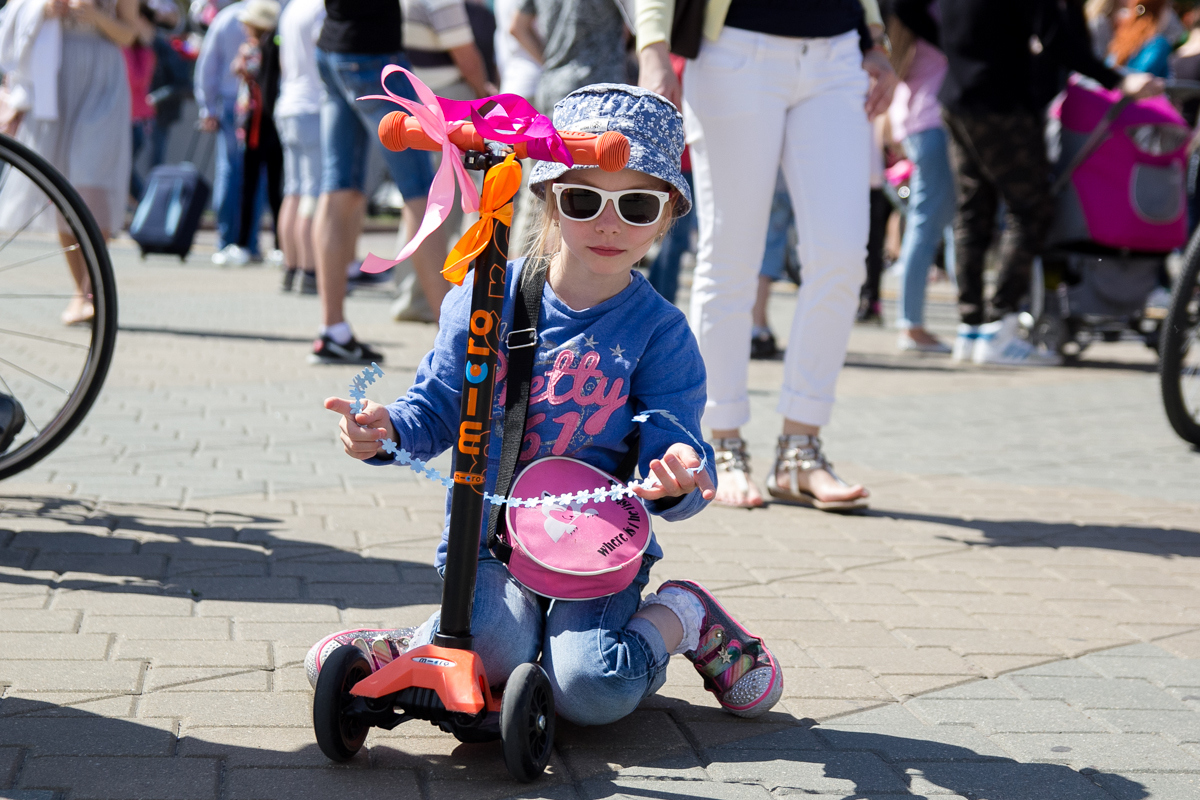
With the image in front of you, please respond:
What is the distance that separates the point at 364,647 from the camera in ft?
7.52

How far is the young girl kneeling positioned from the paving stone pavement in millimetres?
130

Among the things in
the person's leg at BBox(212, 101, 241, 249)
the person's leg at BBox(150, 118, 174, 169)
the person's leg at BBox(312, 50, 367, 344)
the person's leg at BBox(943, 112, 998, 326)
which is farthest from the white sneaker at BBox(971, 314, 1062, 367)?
the person's leg at BBox(150, 118, 174, 169)

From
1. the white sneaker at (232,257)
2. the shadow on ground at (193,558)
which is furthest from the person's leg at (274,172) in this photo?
the shadow on ground at (193,558)

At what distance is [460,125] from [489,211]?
0.45 ft

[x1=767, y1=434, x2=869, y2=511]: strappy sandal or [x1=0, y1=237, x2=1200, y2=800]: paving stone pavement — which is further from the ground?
[x1=767, y1=434, x2=869, y2=511]: strappy sandal

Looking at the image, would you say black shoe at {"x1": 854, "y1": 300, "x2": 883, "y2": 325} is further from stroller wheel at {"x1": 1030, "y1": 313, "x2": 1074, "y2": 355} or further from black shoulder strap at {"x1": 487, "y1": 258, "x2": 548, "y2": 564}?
black shoulder strap at {"x1": 487, "y1": 258, "x2": 548, "y2": 564}

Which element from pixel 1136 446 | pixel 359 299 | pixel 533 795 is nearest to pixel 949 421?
pixel 1136 446

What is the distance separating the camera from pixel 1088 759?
7.47 feet

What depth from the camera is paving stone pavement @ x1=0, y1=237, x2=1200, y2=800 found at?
2.13 meters

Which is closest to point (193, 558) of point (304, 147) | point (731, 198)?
point (731, 198)

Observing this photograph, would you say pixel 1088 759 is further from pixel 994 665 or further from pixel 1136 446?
pixel 1136 446

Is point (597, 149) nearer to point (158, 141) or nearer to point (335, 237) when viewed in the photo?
point (335, 237)

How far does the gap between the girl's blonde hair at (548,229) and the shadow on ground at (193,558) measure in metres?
0.88

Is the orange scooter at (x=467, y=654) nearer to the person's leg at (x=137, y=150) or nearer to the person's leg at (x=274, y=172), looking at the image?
the person's leg at (x=274, y=172)
